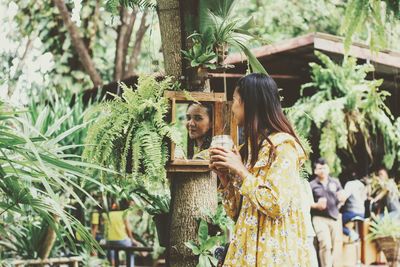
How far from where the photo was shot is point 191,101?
4488mm

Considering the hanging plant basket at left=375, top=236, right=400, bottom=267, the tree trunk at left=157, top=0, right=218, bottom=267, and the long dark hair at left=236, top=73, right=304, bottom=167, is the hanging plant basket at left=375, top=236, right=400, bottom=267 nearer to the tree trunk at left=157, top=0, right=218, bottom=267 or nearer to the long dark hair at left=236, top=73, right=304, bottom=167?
the tree trunk at left=157, top=0, right=218, bottom=267

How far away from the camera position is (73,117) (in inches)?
331

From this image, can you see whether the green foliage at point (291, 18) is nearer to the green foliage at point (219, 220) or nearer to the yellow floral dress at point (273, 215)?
the green foliage at point (219, 220)

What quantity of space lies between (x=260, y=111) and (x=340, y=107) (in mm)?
6507

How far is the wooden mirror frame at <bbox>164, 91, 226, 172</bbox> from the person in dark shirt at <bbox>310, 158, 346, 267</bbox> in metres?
4.93

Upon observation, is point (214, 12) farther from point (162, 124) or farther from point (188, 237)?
point (188, 237)

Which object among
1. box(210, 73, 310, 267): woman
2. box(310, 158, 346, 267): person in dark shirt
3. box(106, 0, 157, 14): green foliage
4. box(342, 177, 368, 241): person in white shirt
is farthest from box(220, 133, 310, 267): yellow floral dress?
box(342, 177, 368, 241): person in white shirt

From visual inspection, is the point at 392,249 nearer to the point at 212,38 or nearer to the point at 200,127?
the point at 200,127

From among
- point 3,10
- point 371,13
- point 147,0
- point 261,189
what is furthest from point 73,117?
point 3,10

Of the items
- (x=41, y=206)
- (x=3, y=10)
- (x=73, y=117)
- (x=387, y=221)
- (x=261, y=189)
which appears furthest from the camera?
(x=3, y=10)

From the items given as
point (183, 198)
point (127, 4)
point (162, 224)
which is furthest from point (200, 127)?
point (127, 4)

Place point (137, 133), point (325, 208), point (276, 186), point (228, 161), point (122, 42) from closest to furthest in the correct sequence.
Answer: point (276, 186) → point (228, 161) → point (137, 133) → point (325, 208) → point (122, 42)

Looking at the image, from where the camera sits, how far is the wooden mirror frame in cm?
436

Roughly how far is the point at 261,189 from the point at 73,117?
5.28 metres
